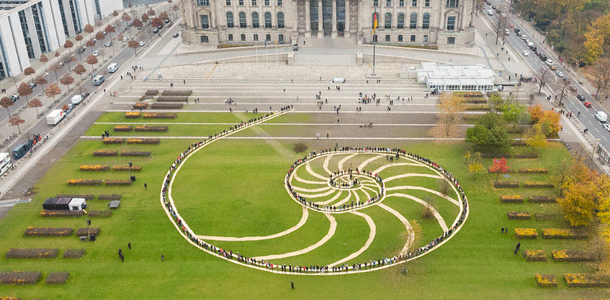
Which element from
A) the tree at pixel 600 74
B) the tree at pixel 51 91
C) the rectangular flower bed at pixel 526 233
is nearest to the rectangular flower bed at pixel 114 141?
the tree at pixel 51 91

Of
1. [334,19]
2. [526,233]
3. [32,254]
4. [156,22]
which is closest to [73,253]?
[32,254]

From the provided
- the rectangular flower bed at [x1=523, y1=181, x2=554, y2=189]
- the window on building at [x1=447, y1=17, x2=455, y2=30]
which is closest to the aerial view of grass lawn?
the rectangular flower bed at [x1=523, y1=181, x2=554, y2=189]

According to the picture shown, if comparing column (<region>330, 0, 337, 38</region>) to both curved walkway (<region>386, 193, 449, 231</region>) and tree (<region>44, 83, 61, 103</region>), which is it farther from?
curved walkway (<region>386, 193, 449, 231</region>)

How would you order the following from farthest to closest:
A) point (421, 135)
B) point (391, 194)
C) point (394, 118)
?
1. point (394, 118)
2. point (421, 135)
3. point (391, 194)

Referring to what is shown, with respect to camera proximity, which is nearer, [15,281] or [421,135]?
[15,281]

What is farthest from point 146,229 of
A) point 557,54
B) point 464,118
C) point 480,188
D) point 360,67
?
point 557,54

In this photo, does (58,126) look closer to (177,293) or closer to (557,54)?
(177,293)
